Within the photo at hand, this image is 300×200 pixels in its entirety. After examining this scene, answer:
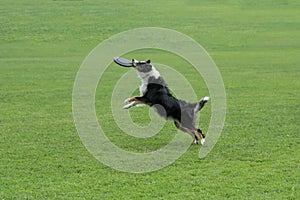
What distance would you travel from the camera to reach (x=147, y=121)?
13500 mm

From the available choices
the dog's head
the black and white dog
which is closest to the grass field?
the black and white dog

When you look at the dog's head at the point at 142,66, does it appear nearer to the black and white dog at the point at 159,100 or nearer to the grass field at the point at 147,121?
the black and white dog at the point at 159,100

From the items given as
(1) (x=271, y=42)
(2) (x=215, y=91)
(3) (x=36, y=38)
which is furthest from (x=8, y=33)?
(2) (x=215, y=91)

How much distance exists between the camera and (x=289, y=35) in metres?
37.9

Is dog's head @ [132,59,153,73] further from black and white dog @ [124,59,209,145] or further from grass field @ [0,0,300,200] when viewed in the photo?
grass field @ [0,0,300,200]

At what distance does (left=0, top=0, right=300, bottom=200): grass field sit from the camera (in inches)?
339

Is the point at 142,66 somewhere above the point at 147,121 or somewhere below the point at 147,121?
above

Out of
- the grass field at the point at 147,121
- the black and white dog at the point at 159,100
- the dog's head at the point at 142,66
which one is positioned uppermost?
the dog's head at the point at 142,66

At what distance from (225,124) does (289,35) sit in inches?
1023

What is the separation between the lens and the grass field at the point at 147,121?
8617 millimetres

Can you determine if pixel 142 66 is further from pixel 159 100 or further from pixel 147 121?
pixel 147 121

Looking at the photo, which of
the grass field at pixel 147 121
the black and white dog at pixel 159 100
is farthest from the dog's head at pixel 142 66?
the grass field at pixel 147 121

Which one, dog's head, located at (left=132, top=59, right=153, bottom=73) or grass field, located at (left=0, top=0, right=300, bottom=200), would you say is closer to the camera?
grass field, located at (left=0, top=0, right=300, bottom=200)

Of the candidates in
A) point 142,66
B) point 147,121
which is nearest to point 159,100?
point 142,66
